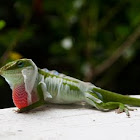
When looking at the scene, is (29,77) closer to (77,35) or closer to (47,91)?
(47,91)

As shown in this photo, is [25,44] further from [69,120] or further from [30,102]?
[69,120]

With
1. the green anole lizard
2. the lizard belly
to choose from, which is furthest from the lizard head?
the lizard belly

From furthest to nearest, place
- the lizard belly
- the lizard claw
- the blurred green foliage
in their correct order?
the blurred green foliage < the lizard belly < the lizard claw

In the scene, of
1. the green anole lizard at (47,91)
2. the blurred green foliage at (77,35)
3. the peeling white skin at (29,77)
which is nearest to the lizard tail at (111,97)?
the green anole lizard at (47,91)

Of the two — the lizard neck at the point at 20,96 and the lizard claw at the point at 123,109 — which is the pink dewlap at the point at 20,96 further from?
the lizard claw at the point at 123,109

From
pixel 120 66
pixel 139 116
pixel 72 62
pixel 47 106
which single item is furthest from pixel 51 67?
pixel 139 116

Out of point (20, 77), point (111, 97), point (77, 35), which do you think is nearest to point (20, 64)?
point (20, 77)

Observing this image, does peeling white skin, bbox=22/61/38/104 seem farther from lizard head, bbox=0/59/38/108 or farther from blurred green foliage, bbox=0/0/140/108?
blurred green foliage, bbox=0/0/140/108
